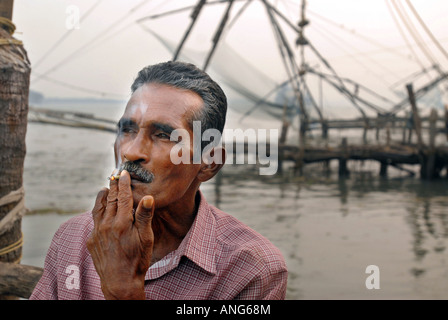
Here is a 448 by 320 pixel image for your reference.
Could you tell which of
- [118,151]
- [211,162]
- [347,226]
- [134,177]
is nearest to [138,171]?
[134,177]

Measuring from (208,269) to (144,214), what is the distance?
1.12 feet

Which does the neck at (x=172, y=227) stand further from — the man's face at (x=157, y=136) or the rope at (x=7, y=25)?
the rope at (x=7, y=25)

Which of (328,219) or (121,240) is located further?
(328,219)

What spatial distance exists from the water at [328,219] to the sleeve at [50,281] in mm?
480

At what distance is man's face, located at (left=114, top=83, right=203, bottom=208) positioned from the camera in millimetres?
1226

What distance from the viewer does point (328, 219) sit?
9.31 m

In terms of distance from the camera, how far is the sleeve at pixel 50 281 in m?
1.50

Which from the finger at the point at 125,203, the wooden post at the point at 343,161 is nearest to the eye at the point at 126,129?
the finger at the point at 125,203

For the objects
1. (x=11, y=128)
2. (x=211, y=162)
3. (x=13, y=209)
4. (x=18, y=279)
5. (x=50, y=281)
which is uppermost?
(x=11, y=128)

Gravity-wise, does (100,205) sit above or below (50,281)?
above

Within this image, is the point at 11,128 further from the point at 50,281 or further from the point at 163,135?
the point at 163,135

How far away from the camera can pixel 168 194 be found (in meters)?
1.26

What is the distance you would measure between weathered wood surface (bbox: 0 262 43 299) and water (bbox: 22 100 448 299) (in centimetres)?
78
